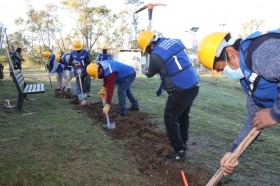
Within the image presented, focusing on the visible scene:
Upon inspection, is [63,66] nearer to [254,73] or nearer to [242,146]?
[242,146]

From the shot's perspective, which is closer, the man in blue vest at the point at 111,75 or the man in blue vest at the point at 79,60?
the man in blue vest at the point at 111,75

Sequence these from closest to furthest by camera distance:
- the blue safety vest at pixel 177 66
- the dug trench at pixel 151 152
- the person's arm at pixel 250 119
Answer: the person's arm at pixel 250 119 → the dug trench at pixel 151 152 → the blue safety vest at pixel 177 66

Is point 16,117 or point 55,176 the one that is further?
point 16,117

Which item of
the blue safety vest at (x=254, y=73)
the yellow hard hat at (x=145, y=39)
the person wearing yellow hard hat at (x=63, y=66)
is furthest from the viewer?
the person wearing yellow hard hat at (x=63, y=66)

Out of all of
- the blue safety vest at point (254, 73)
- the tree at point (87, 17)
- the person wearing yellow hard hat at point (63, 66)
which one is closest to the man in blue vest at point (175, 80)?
the blue safety vest at point (254, 73)

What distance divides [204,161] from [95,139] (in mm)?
1840

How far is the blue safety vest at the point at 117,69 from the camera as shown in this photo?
Answer: 212 inches

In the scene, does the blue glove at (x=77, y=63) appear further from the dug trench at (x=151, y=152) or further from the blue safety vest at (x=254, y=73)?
the blue safety vest at (x=254, y=73)

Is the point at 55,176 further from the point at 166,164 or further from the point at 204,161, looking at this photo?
the point at 204,161

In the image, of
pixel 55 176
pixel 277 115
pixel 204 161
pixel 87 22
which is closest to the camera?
pixel 277 115

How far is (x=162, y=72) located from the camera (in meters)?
3.55

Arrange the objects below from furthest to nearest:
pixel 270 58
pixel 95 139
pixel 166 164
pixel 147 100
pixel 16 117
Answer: pixel 147 100, pixel 16 117, pixel 95 139, pixel 166 164, pixel 270 58

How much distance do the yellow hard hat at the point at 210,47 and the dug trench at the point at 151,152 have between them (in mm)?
1511

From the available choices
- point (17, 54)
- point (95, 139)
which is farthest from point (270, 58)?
point (17, 54)
